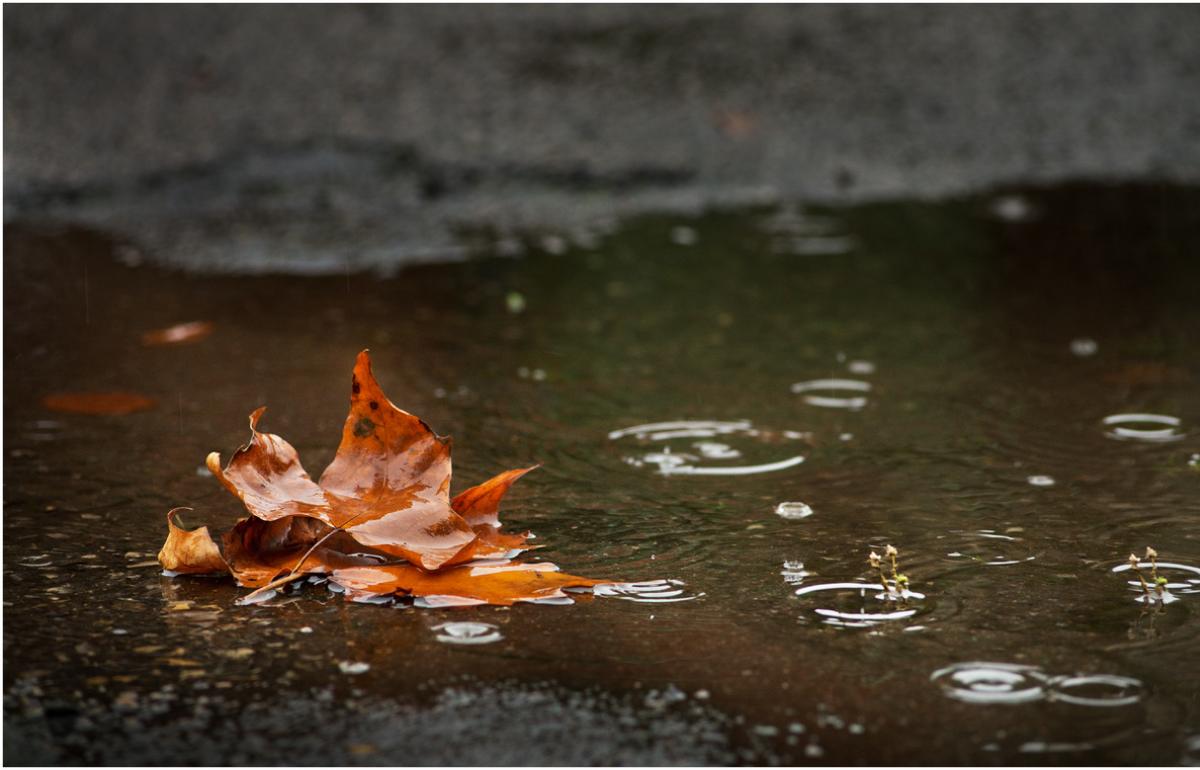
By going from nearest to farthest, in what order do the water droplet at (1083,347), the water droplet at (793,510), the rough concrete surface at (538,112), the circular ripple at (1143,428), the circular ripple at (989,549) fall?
the circular ripple at (989,549), the water droplet at (793,510), the circular ripple at (1143,428), the water droplet at (1083,347), the rough concrete surface at (538,112)

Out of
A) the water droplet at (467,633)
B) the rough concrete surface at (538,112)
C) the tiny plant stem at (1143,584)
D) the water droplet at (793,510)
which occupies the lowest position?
the water droplet at (467,633)

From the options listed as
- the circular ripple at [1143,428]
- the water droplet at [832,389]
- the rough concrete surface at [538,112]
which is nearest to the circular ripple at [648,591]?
the water droplet at [832,389]

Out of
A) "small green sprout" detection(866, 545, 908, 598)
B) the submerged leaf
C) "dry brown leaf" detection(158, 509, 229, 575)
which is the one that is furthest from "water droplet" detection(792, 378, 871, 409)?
"dry brown leaf" detection(158, 509, 229, 575)

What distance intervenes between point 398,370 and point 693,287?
104cm

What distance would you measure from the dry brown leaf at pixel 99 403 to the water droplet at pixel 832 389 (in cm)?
134

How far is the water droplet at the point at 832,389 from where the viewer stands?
272cm

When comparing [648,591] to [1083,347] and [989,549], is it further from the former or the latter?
[1083,347]

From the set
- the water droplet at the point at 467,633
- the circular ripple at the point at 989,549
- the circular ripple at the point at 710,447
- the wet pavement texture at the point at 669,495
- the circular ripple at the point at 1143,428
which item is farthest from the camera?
the circular ripple at the point at 1143,428

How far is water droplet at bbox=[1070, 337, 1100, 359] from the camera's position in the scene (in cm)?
308

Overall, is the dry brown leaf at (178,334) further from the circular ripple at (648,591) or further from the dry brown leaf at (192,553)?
the circular ripple at (648,591)

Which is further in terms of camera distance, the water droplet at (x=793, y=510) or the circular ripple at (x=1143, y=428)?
the circular ripple at (x=1143, y=428)

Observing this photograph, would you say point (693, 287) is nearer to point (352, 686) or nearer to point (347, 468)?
point (347, 468)

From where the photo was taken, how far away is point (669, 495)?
7.30ft

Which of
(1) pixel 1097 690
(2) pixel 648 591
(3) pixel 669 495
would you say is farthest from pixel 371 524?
(1) pixel 1097 690
